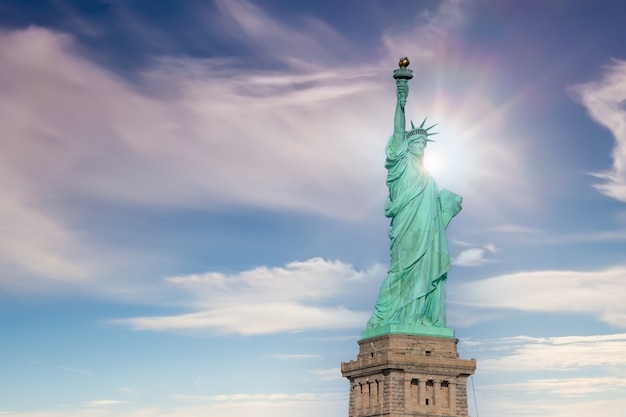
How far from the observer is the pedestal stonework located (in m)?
71.1

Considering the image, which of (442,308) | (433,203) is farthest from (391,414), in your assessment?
(433,203)

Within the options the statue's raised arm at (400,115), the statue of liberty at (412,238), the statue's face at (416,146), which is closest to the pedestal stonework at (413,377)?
the statue of liberty at (412,238)

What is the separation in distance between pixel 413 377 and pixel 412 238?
8147 millimetres

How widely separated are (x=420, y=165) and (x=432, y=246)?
4880 millimetres

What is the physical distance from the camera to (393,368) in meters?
71.1

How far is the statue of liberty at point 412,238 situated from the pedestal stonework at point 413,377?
2.77 ft

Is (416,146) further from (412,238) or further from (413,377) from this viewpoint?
(413,377)

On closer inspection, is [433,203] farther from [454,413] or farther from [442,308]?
[454,413]

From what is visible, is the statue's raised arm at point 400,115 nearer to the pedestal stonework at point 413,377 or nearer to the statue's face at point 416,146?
the statue's face at point 416,146

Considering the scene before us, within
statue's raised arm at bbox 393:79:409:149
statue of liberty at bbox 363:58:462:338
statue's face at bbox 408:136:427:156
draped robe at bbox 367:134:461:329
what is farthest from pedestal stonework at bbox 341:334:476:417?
statue's raised arm at bbox 393:79:409:149

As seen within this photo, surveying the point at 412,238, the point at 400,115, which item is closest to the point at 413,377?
the point at 412,238

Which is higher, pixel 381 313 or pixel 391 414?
pixel 381 313

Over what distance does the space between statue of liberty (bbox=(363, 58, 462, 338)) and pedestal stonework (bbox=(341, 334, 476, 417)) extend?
2.77 ft

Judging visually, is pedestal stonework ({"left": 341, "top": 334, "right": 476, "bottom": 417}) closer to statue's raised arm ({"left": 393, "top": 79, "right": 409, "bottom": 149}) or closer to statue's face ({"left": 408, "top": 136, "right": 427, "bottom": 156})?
statue's face ({"left": 408, "top": 136, "right": 427, "bottom": 156})
